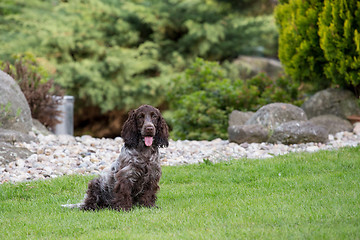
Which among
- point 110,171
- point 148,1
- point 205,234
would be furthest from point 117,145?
point 148,1

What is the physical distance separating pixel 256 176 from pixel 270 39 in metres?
13.0

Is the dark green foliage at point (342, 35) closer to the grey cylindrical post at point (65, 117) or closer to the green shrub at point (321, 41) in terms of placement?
the green shrub at point (321, 41)

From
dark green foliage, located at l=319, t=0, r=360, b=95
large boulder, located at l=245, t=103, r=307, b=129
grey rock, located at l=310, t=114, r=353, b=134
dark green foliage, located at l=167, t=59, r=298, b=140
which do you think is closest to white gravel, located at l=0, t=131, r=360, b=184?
grey rock, located at l=310, t=114, r=353, b=134

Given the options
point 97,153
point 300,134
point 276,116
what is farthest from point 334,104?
point 97,153

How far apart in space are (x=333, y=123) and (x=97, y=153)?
18.1 ft

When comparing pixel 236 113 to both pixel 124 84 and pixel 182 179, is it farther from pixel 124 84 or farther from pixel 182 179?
pixel 124 84

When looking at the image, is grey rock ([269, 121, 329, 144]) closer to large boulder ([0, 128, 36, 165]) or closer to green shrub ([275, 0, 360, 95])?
green shrub ([275, 0, 360, 95])

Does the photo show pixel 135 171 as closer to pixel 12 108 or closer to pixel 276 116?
pixel 12 108

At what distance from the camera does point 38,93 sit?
1207cm

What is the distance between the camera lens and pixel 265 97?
13.3 meters

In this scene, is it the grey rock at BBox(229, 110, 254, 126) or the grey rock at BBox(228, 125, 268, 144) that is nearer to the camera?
the grey rock at BBox(228, 125, 268, 144)

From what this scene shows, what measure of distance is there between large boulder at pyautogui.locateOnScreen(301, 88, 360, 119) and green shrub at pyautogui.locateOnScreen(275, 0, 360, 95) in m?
0.28

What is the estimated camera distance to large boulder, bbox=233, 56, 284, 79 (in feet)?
60.1

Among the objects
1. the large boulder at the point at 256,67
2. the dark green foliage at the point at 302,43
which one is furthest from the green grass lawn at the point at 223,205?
the large boulder at the point at 256,67
